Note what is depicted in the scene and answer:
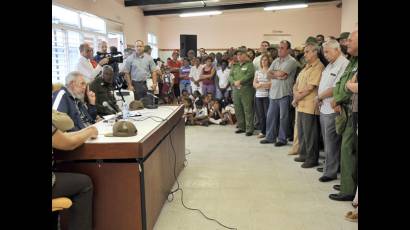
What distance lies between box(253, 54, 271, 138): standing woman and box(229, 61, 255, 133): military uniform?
0.57 feet

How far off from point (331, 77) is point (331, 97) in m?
0.20

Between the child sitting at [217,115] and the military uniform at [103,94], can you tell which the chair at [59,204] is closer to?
the military uniform at [103,94]

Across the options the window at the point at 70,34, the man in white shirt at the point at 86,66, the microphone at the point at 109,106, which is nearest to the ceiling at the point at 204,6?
the window at the point at 70,34

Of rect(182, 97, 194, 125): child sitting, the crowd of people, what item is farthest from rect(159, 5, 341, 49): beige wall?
rect(182, 97, 194, 125): child sitting

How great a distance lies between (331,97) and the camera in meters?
3.47

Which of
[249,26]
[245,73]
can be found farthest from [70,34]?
[249,26]

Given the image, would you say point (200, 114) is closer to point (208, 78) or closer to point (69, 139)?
point (208, 78)

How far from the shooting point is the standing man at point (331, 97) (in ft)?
11.2

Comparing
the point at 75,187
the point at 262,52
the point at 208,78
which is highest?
the point at 262,52

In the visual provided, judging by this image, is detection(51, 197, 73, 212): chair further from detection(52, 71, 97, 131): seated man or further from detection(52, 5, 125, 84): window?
detection(52, 5, 125, 84): window
